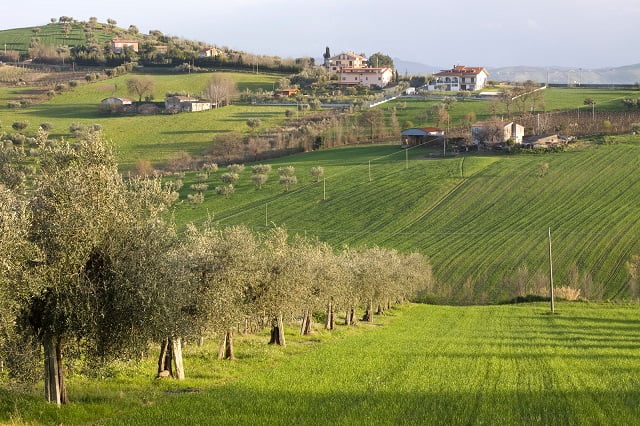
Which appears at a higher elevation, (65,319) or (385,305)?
(65,319)

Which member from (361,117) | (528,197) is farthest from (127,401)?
(361,117)

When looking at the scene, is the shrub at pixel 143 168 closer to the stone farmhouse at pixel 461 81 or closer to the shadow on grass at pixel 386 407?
the shadow on grass at pixel 386 407

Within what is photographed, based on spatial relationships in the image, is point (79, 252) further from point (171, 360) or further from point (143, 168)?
point (143, 168)

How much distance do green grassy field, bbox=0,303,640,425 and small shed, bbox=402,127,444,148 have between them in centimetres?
8142

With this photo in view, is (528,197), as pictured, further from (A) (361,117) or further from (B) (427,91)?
(B) (427,91)

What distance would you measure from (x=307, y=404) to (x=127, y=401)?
573 cm

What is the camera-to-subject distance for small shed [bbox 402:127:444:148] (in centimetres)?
12400

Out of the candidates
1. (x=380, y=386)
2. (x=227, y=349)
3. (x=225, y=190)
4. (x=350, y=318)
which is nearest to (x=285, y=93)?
(x=225, y=190)

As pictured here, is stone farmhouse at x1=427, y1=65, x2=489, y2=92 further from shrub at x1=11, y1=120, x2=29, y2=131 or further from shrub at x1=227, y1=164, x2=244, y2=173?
shrub at x1=11, y1=120, x2=29, y2=131

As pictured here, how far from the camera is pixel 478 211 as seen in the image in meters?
89.4

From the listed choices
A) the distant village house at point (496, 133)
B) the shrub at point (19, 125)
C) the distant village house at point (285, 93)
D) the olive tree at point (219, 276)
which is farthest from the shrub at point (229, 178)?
the olive tree at point (219, 276)

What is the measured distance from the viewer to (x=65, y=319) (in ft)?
72.7

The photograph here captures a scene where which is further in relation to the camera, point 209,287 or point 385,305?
point 385,305

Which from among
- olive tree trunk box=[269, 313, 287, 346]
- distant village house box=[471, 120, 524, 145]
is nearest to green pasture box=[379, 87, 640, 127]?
distant village house box=[471, 120, 524, 145]
